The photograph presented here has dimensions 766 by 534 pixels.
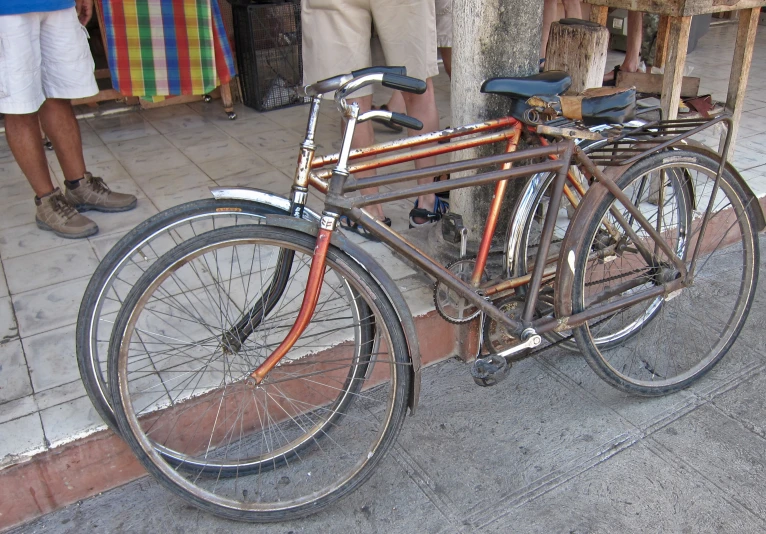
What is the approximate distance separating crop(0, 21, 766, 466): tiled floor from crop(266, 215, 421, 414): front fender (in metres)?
0.77

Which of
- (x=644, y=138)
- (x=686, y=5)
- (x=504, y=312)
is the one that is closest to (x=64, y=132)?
(x=504, y=312)

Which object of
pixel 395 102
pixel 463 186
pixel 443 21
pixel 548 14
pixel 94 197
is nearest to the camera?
pixel 463 186

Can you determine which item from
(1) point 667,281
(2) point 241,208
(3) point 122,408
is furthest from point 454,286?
(3) point 122,408

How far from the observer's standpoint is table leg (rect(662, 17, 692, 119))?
3.23 meters

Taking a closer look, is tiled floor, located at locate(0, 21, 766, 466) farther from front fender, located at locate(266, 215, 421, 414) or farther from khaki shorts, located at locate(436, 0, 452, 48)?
khaki shorts, located at locate(436, 0, 452, 48)

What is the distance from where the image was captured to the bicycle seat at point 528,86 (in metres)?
2.29

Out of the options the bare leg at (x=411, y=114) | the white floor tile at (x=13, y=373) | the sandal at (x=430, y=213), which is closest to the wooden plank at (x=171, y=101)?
the bare leg at (x=411, y=114)

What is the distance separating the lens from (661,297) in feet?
8.87

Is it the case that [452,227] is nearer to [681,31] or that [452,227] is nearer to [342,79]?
[342,79]

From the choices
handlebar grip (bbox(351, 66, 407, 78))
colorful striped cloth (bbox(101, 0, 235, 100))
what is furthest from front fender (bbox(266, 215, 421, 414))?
colorful striped cloth (bbox(101, 0, 235, 100))

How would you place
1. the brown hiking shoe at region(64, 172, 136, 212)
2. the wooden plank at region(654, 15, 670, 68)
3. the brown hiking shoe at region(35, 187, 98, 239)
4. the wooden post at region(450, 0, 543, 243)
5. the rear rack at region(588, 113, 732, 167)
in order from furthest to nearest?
the wooden plank at region(654, 15, 670, 68)
the brown hiking shoe at region(64, 172, 136, 212)
the brown hiking shoe at region(35, 187, 98, 239)
the wooden post at region(450, 0, 543, 243)
the rear rack at region(588, 113, 732, 167)

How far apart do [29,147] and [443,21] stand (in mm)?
2281

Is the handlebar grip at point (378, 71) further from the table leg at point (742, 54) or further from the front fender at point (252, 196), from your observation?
the table leg at point (742, 54)

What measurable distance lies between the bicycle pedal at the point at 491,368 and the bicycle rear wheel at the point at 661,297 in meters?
0.29
